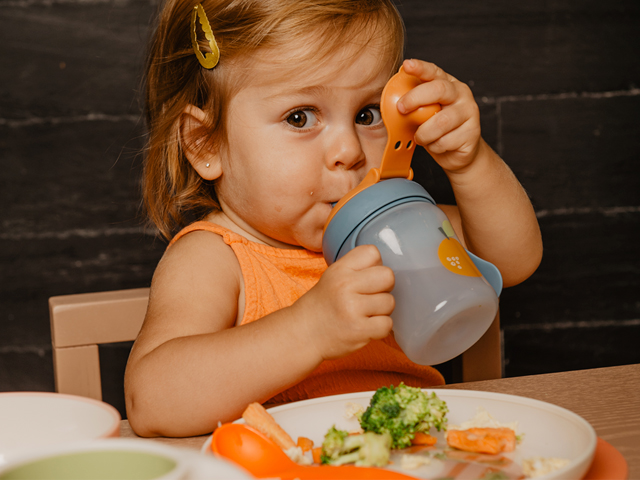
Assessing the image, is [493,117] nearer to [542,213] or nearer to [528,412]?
[542,213]

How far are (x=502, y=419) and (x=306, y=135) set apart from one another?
0.47 meters

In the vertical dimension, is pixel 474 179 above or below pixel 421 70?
below

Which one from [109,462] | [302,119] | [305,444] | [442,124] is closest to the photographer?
[109,462]

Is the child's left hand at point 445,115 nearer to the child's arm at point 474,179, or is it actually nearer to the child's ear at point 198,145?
the child's arm at point 474,179

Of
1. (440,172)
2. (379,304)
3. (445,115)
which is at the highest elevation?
(445,115)

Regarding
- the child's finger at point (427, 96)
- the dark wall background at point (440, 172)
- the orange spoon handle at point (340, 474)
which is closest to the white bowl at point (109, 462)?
the orange spoon handle at point (340, 474)

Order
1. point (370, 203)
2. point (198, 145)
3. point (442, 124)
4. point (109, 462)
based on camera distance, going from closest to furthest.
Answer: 1. point (109, 462)
2. point (370, 203)
3. point (442, 124)
4. point (198, 145)

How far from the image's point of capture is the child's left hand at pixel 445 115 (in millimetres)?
695

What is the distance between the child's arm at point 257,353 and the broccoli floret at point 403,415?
84 mm

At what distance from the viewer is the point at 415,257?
0.60m

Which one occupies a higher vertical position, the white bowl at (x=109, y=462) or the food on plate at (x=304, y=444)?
the white bowl at (x=109, y=462)

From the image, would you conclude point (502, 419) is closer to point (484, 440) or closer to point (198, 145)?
point (484, 440)

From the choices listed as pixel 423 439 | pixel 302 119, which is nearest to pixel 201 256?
pixel 302 119

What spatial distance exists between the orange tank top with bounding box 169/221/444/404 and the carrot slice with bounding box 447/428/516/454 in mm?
407
